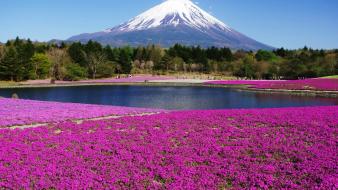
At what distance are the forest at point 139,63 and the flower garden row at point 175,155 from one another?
2926 inches

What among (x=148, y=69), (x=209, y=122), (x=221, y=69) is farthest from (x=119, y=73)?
(x=209, y=122)

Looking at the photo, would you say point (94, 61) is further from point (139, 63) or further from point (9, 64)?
point (139, 63)

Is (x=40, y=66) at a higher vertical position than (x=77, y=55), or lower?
lower

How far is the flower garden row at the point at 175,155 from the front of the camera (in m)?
11.0

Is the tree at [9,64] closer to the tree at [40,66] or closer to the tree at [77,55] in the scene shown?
the tree at [40,66]

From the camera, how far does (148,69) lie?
123 m

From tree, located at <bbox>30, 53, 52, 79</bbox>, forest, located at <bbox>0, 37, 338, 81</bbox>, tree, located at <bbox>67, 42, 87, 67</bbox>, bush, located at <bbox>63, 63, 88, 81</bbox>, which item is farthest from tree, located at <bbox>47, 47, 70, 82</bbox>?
tree, located at <bbox>67, 42, 87, 67</bbox>

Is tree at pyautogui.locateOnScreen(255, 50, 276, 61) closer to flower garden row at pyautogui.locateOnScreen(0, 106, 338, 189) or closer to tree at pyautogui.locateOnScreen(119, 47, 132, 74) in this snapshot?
tree at pyautogui.locateOnScreen(119, 47, 132, 74)

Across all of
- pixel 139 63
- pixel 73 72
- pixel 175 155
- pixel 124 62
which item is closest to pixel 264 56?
pixel 139 63

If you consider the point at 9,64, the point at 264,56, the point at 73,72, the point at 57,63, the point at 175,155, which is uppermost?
the point at 264,56

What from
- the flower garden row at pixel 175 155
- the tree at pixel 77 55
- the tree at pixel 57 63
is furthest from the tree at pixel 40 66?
the flower garden row at pixel 175 155

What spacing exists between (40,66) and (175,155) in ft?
278

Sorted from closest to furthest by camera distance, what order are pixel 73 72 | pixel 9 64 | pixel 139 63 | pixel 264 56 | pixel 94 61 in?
pixel 9 64 → pixel 73 72 → pixel 94 61 → pixel 264 56 → pixel 139 63

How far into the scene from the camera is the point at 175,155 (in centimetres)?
1354
